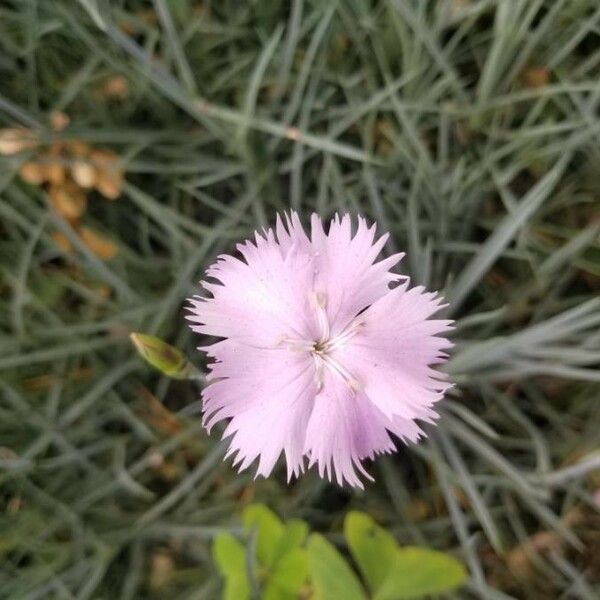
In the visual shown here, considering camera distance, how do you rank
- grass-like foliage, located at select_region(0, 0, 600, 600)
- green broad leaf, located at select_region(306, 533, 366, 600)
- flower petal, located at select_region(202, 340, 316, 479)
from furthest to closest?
grass-like foliage, located at select_region(0, 0, 600, 600)
green broad leaf, located at select_region(306, 533, 366, 600)
flower petal, located at select_region(202, 340, 316, 479)

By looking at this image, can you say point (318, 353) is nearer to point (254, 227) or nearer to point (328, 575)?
point (328, 575)

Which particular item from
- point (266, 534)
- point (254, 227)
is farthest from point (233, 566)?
point (254, 227)

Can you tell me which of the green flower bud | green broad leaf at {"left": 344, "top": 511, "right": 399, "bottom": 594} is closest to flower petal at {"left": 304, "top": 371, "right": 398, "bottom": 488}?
the green flower bud

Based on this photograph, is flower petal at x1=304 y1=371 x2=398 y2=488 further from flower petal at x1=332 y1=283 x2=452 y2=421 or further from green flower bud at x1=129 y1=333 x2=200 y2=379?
green flower bud at x1=129 y1=333 x2=200 y2=379

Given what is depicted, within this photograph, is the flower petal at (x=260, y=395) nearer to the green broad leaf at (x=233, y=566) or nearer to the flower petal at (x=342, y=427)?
the flower petal at (x=342, y=427)

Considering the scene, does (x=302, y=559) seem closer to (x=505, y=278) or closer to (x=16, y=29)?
(x=505, y=278)

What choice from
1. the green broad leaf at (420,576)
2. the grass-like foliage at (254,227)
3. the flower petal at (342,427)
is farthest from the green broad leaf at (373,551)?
the flower petal at (342,427)
